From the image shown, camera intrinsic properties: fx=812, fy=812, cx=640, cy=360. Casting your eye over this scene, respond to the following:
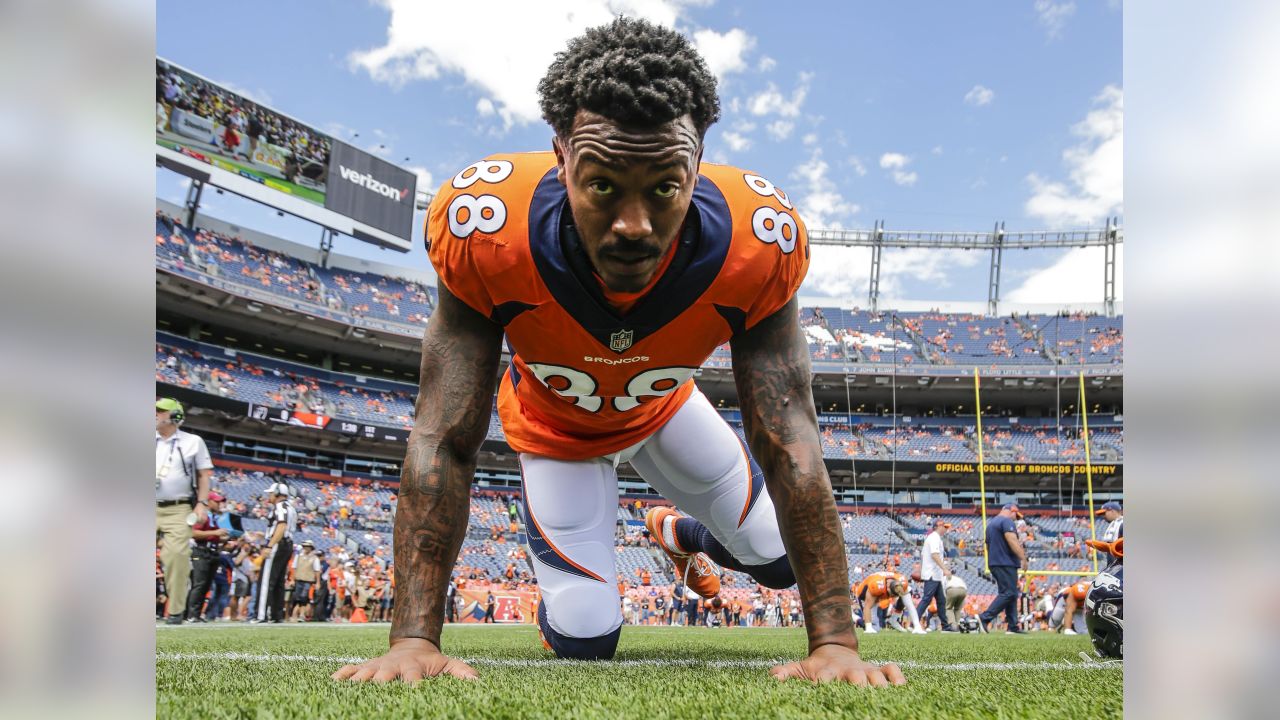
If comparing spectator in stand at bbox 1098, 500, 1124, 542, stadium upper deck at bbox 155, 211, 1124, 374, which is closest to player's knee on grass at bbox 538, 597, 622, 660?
spectator in stand at bbox 1098, 500, 1124, 542

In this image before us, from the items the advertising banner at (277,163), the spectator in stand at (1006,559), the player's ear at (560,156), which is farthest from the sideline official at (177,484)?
the advertising banner at (277,163)

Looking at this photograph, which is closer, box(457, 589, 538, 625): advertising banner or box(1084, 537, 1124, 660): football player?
box(1084, 537, 1124, 660): football player

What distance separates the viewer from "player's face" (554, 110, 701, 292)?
6.68ft

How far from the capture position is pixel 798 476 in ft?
8.52

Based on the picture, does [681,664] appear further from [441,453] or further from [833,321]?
[833,321]

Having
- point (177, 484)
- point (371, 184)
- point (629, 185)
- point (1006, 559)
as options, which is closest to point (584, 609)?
point (629, 185)

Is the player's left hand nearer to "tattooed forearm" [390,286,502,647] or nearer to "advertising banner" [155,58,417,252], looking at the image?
"tattooed forearm" [390,286,502,647]

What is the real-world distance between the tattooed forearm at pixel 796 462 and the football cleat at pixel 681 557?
2.89 meters

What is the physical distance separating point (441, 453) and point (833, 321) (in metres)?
36.5

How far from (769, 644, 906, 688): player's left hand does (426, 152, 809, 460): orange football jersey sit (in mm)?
1074
